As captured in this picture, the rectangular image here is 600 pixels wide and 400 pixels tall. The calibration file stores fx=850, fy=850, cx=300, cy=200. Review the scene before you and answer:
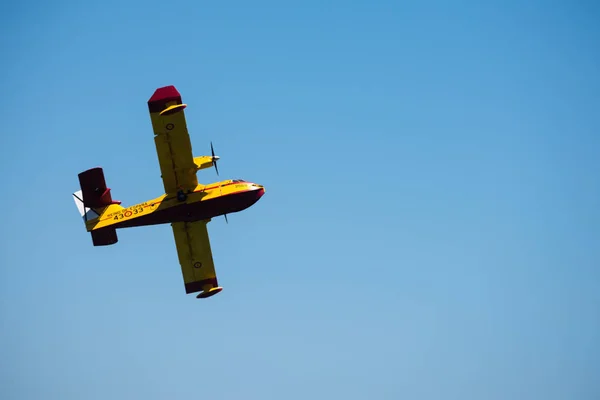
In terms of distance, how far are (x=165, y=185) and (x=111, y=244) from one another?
21.5 feet

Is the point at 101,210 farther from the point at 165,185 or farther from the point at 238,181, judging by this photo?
the point at 238,181

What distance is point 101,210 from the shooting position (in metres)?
65.3

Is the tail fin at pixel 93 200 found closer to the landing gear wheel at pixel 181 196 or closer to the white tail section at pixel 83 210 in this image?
the white tail section at pixel 83 210

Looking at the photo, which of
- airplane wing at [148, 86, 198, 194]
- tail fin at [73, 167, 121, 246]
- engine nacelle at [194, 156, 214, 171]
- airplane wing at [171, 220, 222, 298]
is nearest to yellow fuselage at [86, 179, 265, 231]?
airplane wing at [148, 86, 198, 194]

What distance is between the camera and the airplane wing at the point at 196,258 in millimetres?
67875

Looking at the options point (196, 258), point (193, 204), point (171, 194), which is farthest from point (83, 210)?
point (196, 258)

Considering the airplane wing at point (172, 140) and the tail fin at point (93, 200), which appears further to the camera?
the tail fin at point (93, 200)

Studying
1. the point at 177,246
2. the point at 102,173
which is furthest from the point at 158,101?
the point at 177,246

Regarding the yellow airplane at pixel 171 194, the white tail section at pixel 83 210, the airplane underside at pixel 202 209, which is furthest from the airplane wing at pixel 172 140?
the white tail section at pixel 83 210

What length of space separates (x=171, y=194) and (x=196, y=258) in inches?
302

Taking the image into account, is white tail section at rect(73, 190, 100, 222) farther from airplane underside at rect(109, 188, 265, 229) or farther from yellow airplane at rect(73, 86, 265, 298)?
airplane underside at rect(109, 188, 265, 229)

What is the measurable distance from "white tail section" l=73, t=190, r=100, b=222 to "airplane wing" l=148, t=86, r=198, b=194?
6443 mm

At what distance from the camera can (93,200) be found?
6525cm

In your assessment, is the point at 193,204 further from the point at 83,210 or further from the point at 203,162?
the point at 83,210
